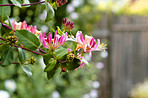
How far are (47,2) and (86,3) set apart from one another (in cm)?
327

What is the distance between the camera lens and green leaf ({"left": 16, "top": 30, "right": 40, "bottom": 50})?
1.50 ft

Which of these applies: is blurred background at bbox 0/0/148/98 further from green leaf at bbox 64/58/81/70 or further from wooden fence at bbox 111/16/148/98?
green leaf at bbox 64/58/81/70

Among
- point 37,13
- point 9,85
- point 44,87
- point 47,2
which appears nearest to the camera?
point 47,2

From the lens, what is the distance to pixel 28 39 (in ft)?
1.53

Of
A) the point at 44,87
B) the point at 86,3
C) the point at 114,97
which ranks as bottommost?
the point at 114,97

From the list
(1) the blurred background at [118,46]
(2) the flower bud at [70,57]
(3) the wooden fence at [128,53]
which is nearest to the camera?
(2) the flower bud at [70,57]

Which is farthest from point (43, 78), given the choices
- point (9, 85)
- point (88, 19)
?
point (88, 19)

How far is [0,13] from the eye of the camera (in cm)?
53

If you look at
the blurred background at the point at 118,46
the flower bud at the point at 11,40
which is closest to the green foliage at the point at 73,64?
the flower bud at the point at 11,40

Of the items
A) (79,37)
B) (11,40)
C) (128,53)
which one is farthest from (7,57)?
(128,53)

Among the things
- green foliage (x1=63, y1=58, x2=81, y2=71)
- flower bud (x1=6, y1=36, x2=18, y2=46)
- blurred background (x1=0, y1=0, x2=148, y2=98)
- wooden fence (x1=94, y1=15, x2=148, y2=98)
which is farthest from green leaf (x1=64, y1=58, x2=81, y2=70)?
wooden fence (x1=94, y1=15, x2=148, y2=98)

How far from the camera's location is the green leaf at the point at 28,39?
457mm

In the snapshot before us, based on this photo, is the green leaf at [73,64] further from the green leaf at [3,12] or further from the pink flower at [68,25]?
the green leaf at [3,12]

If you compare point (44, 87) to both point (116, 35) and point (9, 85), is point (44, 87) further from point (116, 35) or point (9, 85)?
point (116, 35)
